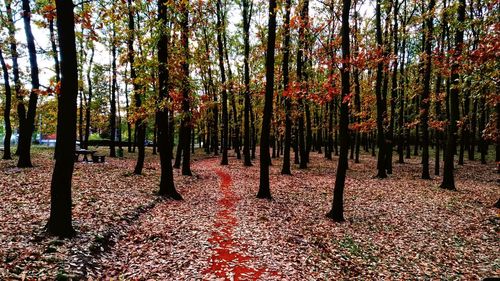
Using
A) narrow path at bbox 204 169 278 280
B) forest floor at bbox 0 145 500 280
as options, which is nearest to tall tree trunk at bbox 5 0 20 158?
forest floor at bbox 0 145 500 280

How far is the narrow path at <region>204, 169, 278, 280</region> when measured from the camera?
6.16 m

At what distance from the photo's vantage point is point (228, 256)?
698 centimetres

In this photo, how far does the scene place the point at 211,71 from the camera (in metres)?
23.7

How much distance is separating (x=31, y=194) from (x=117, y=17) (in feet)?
22.9

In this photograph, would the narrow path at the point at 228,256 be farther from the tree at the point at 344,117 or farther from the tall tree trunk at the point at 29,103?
the tall tree trunk at the point at 29,103

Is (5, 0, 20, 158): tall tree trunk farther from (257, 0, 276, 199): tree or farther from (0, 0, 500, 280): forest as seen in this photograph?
(257, 0, 276, 199): tree

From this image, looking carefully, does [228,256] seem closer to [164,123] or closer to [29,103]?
[164,123]

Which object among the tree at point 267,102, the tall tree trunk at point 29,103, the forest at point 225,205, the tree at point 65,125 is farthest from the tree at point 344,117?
the tall tree trunk at point 29,103

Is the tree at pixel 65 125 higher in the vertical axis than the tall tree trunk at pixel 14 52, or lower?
lower

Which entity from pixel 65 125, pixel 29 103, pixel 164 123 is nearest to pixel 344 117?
pixel 164 123

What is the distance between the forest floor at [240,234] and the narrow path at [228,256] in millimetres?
26

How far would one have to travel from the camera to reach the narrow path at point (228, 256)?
6.16m

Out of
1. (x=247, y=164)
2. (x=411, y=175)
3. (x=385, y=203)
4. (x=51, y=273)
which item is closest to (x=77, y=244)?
(x=51, y=273)

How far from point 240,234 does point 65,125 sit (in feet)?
17.2
